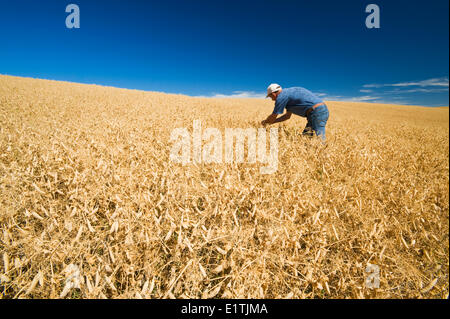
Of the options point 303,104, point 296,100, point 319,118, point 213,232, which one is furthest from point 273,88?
point 213,232

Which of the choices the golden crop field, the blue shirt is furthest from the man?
the golden crop field

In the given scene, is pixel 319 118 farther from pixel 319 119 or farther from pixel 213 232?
pixel 213 232

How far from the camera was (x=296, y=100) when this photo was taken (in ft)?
13.9

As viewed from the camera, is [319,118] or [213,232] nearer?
[213,232]

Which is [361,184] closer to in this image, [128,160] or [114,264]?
[114,264]

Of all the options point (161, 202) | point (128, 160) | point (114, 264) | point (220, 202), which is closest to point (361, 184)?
point (220, 202)

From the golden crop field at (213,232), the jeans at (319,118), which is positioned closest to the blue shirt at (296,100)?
the jeans at (319,118)

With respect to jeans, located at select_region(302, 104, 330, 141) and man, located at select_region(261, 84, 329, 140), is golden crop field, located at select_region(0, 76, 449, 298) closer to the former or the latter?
jeans, located at select_region(302, 104, 330, 141)

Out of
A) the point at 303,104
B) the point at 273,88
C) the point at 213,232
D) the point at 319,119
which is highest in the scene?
the point at 273,88

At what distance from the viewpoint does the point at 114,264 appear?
53.7 inches

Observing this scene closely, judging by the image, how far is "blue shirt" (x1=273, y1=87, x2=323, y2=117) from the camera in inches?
163

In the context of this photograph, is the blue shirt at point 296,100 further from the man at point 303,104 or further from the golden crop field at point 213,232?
the golden crop field at point 213,232

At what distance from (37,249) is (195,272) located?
115 centimetres

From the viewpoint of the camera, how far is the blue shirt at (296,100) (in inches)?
163
